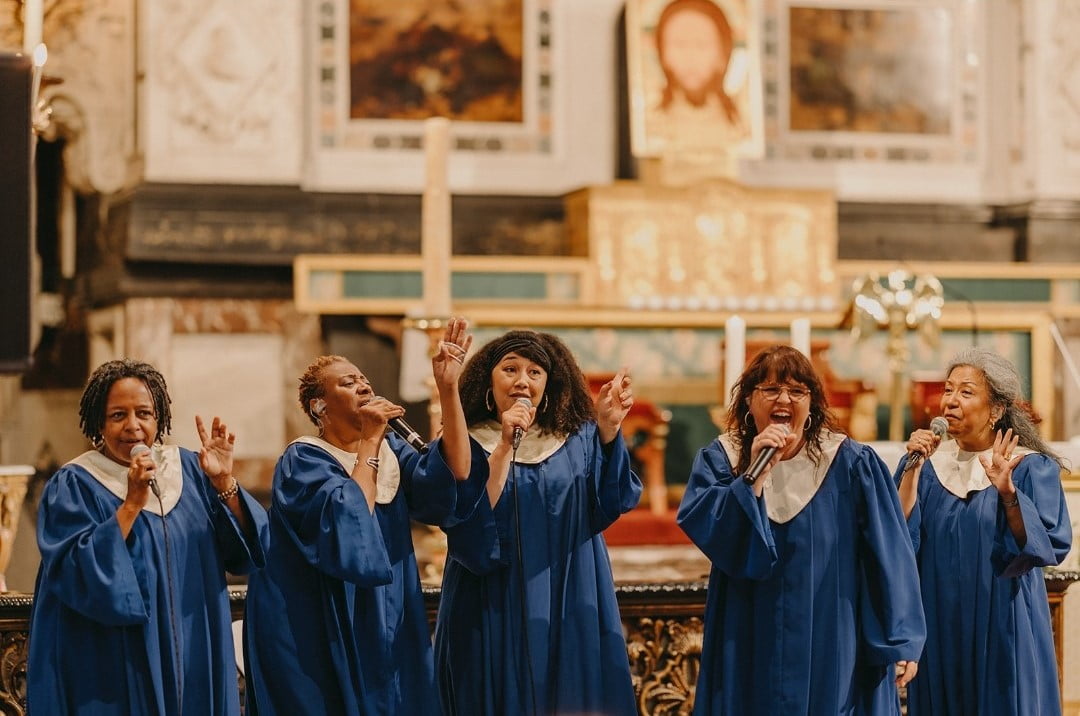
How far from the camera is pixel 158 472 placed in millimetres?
4434

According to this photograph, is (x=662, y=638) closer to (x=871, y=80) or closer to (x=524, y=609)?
(x=524, y=609)

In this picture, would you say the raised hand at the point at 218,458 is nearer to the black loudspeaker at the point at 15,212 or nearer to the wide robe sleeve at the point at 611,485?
the wide robe sleeve at the point at 611,485

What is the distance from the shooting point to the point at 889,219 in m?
11.7

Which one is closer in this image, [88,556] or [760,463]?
[88,556]

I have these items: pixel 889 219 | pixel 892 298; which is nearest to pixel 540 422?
pixel 892 298

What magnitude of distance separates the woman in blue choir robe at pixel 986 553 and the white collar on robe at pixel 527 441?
1073mm

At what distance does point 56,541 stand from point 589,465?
141 centimetres

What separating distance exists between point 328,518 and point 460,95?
705 cm

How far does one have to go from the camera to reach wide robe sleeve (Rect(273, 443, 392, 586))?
14.2 feet

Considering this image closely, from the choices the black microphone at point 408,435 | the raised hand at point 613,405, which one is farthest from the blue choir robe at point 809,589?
the black microphone at point 408,435

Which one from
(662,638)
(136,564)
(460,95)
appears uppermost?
(460,95)

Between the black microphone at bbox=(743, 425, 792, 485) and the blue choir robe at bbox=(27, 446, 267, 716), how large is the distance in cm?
124

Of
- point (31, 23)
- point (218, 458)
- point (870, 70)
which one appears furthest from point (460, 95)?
point (218, 458)

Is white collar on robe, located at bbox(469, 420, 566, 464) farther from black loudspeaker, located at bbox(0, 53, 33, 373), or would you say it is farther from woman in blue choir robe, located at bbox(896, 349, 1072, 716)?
black loudspeaker, located at bbox(0, 53, 33, 373)
